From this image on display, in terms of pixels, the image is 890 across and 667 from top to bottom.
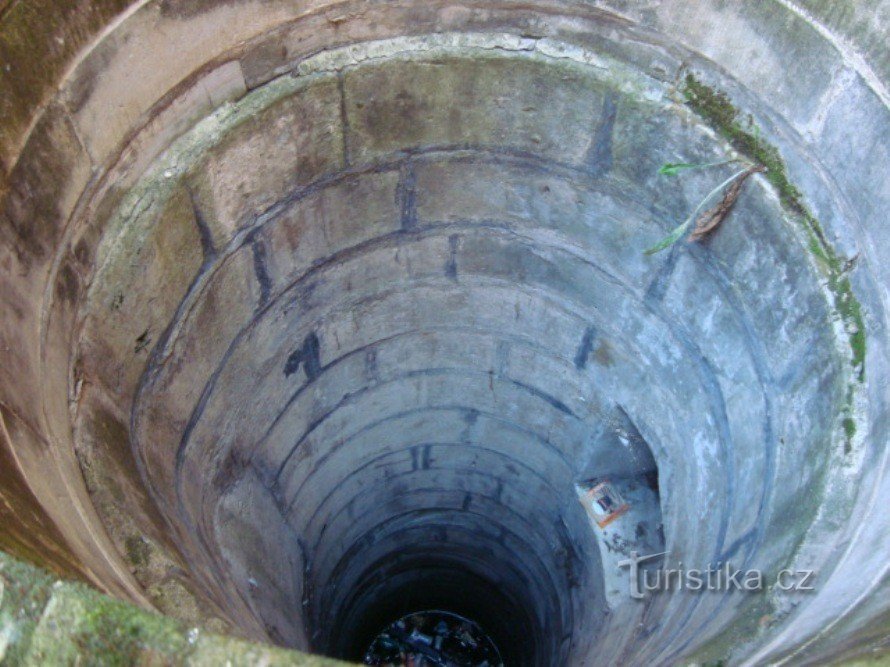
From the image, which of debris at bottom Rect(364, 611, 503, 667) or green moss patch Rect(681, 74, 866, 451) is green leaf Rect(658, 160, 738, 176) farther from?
debris at bottom Rect(364, 611, 503, 667)

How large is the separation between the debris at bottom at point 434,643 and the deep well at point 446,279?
3.32 meters

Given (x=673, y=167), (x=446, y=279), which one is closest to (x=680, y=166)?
(x=673, y=167)

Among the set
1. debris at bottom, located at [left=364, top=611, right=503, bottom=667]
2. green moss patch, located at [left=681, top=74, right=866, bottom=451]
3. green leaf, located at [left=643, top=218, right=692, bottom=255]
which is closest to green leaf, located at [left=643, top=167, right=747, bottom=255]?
green leaf, located at [left=643, top=218, right=692, bottom=255]

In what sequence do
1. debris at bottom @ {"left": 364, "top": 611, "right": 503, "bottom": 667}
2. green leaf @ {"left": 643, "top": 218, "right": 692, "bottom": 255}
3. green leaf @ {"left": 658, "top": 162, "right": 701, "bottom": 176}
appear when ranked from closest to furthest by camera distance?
green leaf @ {"left": 658, "top": 162, "right": 701, "bottom": 176} → green leaf @ {"left": 643, "top": 218, "right": 692, "bottom": 255} → debris at bottom @ {"left": 364, "top": 611, "right": 503, "bottom": 667}

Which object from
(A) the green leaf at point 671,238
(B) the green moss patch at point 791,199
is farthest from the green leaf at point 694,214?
(B) the green moss patch at point 791,199

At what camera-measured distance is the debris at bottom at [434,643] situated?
28.4 ft

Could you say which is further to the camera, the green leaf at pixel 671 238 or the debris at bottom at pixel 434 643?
the debris at bottom at pixel 434 643

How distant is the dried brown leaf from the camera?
368 cm

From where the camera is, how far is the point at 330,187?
13.6 feet

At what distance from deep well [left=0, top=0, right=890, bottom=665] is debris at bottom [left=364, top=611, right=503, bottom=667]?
332 cm

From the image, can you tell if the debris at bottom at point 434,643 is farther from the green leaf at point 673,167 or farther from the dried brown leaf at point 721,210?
the green leaf at point 673,167

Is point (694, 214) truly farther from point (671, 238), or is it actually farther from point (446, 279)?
point (446, 279)

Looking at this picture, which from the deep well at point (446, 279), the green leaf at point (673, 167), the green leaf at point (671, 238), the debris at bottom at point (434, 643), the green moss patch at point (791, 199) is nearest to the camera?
the deep well at point (446, 279)

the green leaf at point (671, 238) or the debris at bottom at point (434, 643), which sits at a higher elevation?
the green leaf at point (671, 238)
